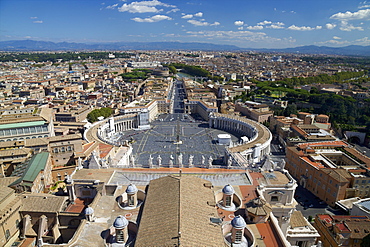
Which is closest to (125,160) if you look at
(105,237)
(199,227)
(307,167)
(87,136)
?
(87,136)

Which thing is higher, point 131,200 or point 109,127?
point 131,200

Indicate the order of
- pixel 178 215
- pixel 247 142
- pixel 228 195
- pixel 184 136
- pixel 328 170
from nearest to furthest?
pixel 178 215 < pixel 228 195 < pixel 328 170 < pixel 247 142 < pixel 184 136

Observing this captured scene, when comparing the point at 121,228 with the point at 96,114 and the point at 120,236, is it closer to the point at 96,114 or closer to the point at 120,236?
the point at 120,236

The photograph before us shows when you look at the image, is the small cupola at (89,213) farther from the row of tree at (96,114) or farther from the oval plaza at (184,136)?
the row of tree at (96,114)

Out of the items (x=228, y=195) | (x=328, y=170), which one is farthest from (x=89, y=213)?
(x=328, y=170)

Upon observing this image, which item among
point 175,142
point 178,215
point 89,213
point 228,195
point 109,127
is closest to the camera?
point 178,215

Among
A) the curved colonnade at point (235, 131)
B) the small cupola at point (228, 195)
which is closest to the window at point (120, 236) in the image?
the small cupola at point (228, 195)

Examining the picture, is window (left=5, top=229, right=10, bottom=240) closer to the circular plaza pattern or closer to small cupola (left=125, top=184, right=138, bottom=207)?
small cupola (left=125, top=184, right=138, bottom=207)

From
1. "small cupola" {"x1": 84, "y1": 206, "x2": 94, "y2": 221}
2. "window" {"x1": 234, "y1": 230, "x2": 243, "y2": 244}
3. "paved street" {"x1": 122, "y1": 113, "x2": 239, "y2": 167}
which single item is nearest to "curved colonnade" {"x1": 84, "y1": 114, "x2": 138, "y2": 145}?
"paved street" {"x1": 122, "y1": 113, "x2": 239, "y2": 167}

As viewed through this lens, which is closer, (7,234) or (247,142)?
(7,234)
